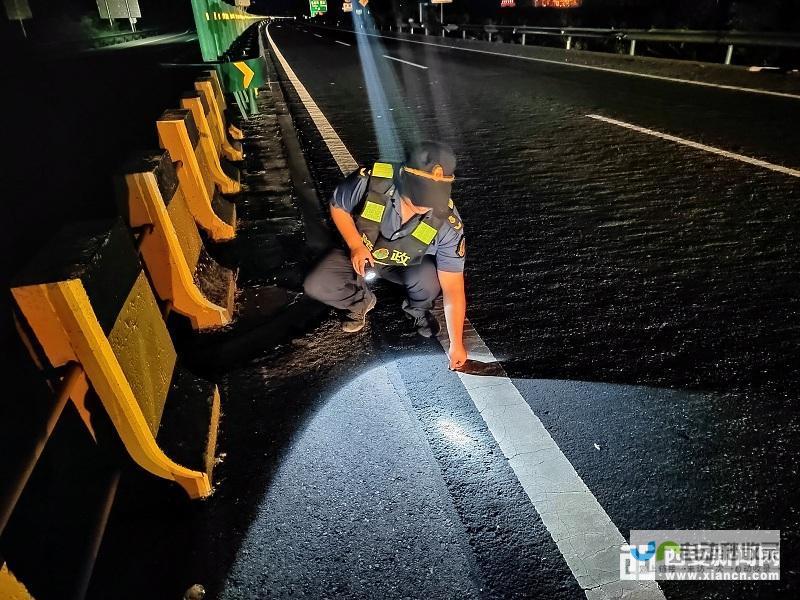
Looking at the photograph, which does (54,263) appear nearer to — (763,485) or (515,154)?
(763,485)

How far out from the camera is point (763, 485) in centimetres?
195

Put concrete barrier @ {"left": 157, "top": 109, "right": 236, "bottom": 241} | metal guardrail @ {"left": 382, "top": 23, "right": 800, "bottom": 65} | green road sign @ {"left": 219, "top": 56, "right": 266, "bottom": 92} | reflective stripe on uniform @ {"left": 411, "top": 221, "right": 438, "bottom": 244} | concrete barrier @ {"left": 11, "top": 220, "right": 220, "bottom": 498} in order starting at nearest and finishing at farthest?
concrete barrier @ {"left": 11, "top": 220, "right": 220, "bottom": 498}
reflective stripe on uniform @ {"left": 411, "top": 221, "right": 438, "bottom": 244}
concrete barrier @ {"left": 157, "top": 109, "right": 236, "bottom": 241}
green road sign @ {"left": 219, "top": 56, "right": 266, "bottom": 92}
metal guardrail @ {"left": 382, "top": 23, "right": 800, "bottom": 65}

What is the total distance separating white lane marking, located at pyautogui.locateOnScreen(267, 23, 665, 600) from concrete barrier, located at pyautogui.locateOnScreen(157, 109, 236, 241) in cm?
233

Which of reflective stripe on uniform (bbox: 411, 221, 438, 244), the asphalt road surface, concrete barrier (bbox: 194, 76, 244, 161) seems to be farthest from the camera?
concrete barrier (bbox: 194, 76, 244, 161)

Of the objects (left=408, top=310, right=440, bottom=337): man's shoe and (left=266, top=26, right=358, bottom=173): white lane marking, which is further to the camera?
(left=266, top=26, right=358, bottom=173): white lane marking

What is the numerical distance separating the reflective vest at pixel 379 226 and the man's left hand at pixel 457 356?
19.9 inches

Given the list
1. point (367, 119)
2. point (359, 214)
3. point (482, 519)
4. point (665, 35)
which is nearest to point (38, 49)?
point (367, 119)

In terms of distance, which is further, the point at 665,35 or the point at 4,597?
the point at 665,35

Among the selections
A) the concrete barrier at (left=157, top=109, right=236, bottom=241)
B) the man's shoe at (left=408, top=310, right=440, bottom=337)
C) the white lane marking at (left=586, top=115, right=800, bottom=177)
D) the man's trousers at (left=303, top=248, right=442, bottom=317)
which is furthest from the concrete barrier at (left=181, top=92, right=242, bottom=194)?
the white lane marking at (left=586, top=115, right=800, bottom=177)

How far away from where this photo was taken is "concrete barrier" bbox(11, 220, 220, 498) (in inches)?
61.4

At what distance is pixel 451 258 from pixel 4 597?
198 cm

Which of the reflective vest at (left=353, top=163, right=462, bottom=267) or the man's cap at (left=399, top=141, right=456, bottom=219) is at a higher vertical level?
the man's cap at (left=399, top=141, right=456, bottom=219)

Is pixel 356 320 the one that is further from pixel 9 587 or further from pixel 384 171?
pixel 9 587

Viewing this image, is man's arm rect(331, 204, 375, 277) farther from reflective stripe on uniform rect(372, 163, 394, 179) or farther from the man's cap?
the man's cap
